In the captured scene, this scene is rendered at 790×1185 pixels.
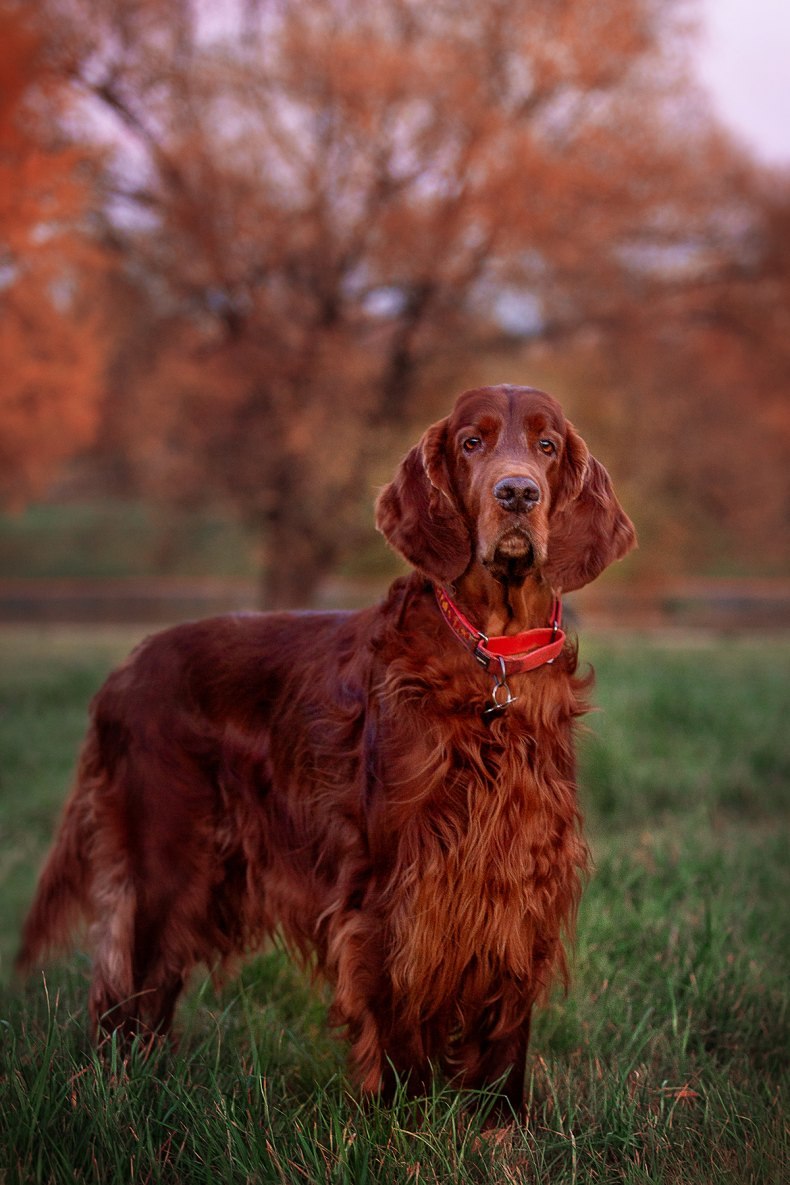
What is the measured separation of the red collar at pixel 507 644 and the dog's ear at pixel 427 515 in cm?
8

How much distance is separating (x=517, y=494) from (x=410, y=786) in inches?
26.6

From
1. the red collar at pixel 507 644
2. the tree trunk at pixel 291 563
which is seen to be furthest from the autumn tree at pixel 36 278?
the red collar at pixel 507 644

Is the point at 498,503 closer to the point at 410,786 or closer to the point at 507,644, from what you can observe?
the point at 507,644

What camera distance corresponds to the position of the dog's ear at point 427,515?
99.0 inches

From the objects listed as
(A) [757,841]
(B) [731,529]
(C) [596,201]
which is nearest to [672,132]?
(C) [596,201]

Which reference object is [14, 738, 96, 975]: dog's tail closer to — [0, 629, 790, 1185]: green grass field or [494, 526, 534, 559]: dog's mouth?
[0, 629, 790, 1185]: green grass field

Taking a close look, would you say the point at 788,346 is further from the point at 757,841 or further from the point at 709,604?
the point at 757,841

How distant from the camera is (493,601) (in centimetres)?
255

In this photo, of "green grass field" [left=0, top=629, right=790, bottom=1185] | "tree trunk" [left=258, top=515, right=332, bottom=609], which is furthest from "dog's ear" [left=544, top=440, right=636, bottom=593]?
"tree trunk" [left=258, top=515, right=332, bottom=609]

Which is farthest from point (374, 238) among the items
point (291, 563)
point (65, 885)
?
point (65, 885)

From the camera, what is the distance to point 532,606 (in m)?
2.58

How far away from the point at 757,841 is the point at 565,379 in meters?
11.1

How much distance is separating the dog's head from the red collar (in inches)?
3.3

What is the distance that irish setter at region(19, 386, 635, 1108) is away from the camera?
244 cm
